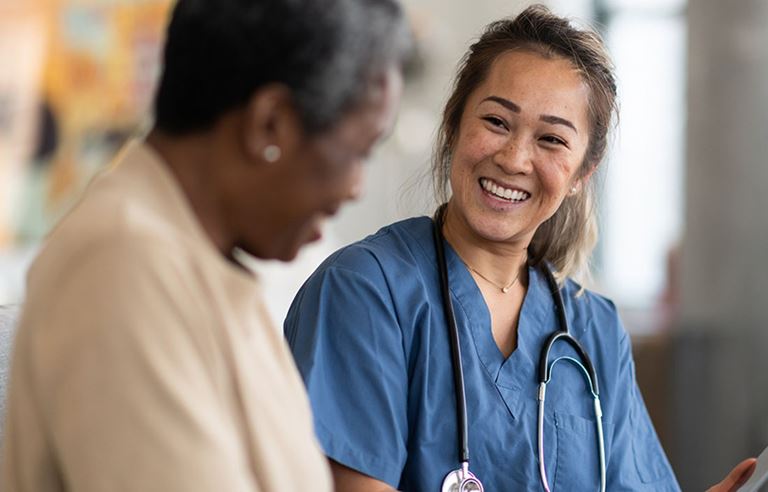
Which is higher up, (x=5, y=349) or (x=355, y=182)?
(x=355, y=182)

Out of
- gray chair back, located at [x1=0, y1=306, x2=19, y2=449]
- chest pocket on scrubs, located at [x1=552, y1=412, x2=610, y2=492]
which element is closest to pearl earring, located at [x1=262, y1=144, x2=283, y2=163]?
gray chair back, located at [x1=0, y1=306, x2=19, y2=449]

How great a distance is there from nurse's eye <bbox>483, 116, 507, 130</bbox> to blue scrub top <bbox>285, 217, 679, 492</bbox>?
19 cm

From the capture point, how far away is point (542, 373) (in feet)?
5.57

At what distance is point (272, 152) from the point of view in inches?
33.9

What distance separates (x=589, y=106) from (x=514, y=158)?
6.7 inches

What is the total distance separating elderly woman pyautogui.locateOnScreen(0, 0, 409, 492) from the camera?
79cm

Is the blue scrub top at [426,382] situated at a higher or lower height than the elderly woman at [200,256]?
lower

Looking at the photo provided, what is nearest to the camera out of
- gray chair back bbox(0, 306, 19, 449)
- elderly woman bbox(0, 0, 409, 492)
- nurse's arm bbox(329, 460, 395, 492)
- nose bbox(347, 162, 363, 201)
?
elderly woman bbox(0, 0, 409, 492)

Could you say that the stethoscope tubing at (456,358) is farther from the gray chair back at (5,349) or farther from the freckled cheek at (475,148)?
the gray chair back at (5,349)

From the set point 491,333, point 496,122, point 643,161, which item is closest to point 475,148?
point 496,122

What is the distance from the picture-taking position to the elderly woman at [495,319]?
1.56 meters

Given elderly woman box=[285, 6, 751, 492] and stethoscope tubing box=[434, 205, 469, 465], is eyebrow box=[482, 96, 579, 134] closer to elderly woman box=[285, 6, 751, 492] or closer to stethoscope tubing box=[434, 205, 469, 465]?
elderly woman box=[285, 6, 751, 492]

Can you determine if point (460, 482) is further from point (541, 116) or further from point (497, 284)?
point (541, 116)

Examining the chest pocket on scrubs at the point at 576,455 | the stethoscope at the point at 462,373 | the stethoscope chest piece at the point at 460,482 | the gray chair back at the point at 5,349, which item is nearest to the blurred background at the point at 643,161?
the stethoscope at the point at 462,373
